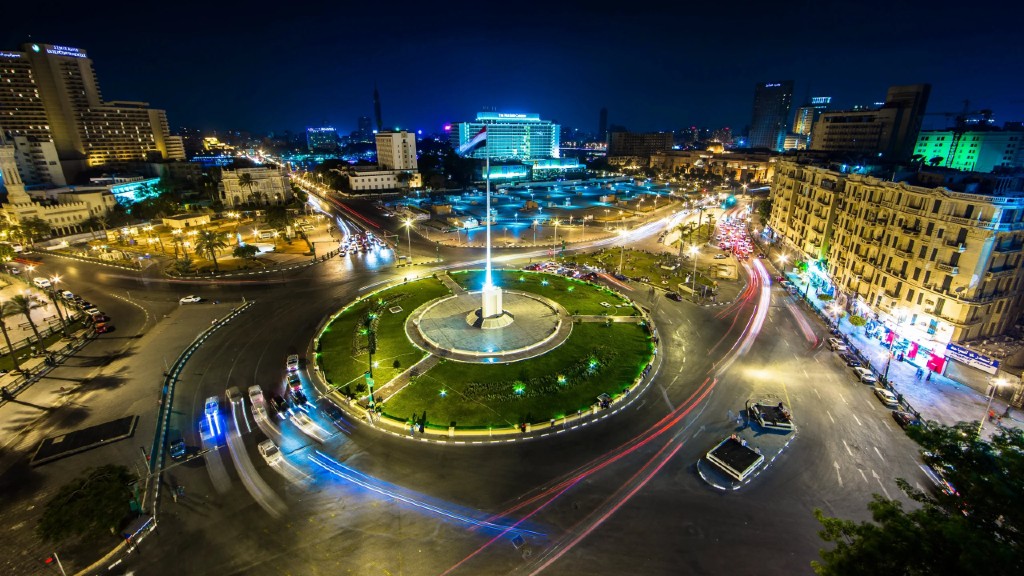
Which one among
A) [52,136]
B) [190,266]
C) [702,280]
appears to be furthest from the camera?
[52,136]

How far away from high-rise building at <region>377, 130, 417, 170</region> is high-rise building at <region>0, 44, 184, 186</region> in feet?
284

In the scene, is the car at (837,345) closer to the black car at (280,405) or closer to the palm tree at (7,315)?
the black car at (280,405)

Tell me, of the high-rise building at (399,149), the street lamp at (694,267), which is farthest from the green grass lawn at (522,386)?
the high-rise building at (399,149)

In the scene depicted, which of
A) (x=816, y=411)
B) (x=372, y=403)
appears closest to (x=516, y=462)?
(x=372, y=403)

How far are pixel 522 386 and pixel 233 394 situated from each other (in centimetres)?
2735

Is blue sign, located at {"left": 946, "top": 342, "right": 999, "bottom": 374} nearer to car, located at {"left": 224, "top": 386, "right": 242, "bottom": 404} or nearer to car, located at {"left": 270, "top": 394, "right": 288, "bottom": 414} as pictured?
car, located at {"left": 270, "top": 394, "right": 288, "bottom": 414}

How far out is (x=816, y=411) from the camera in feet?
124

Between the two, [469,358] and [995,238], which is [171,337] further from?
[995,238]

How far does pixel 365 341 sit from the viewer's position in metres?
49.1

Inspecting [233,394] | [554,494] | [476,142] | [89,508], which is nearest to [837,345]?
[554,494]

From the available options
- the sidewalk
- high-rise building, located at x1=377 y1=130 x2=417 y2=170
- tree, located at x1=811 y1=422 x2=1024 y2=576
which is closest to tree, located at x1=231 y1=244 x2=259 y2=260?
tree, located at x1=811 y1=422 x2=1024 y2=576

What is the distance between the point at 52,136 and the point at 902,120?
975 feet

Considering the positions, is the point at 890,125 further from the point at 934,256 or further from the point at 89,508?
the point at 89,508

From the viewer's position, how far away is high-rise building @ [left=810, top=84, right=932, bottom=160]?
485 ft
